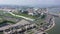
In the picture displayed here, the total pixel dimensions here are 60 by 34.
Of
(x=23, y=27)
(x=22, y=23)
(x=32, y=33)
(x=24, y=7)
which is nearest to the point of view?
(x=32, y=33)

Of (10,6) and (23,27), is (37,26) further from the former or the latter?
(10,6)

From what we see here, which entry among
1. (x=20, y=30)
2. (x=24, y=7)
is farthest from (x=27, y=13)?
(x=20, y=30)

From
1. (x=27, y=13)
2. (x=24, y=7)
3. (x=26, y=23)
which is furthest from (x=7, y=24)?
(x=24, y=7)

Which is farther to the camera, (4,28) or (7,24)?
(7,24)

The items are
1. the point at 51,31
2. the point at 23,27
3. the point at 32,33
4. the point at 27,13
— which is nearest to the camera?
the point at 32,33

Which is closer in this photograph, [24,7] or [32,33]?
[32,33]

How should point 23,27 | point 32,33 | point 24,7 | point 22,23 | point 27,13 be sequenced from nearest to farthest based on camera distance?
point 32,33
point 23,27
point 22,23
point 27,13
point 24,7

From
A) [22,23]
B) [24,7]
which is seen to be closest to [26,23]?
[22,23]

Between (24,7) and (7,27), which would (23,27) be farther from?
(24,7)

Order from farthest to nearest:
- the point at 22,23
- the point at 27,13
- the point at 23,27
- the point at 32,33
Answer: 1. the point at 27,13
2. the point at 22,23
3. the point at 23,27
4. the point at 32,33
